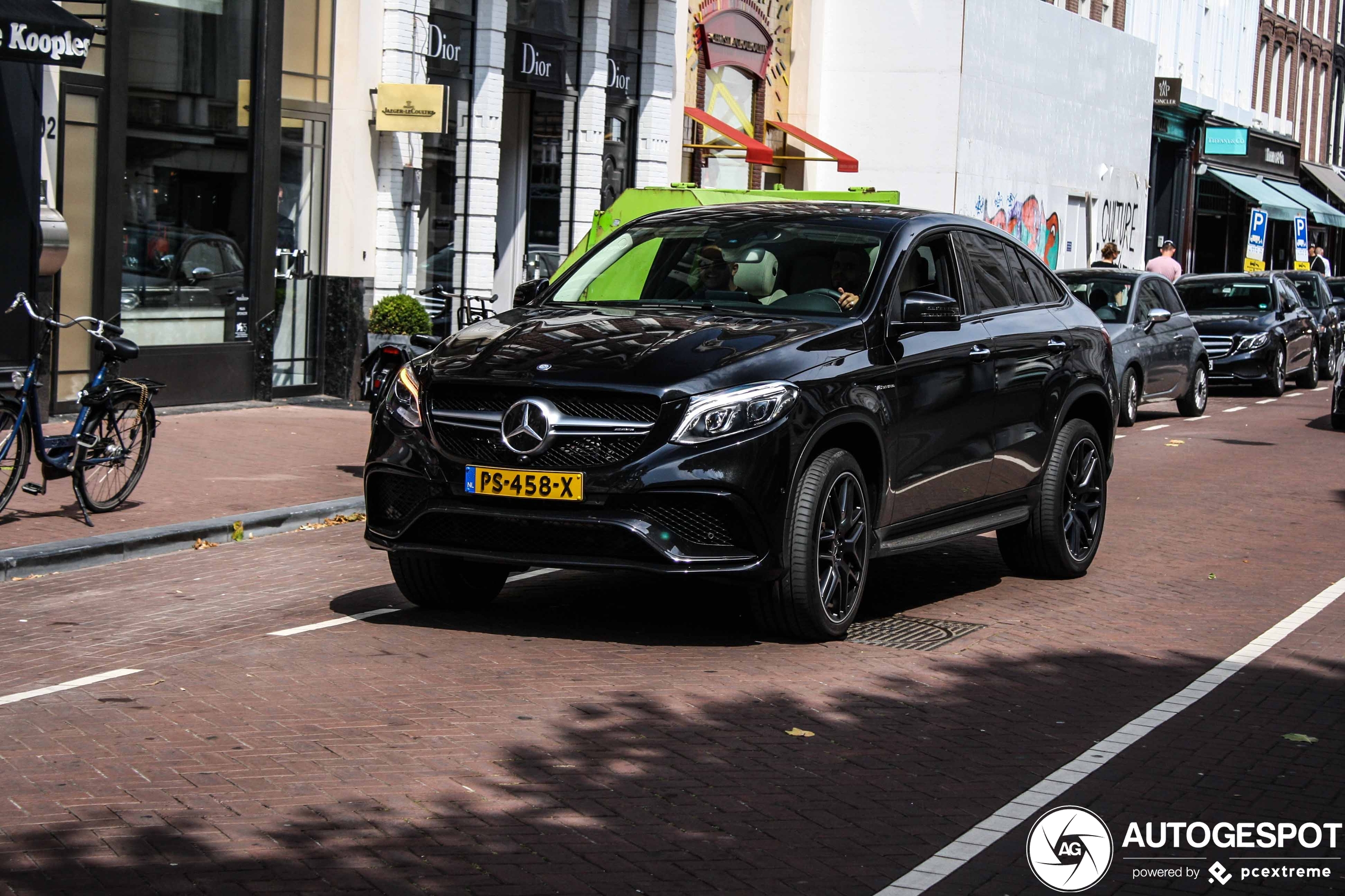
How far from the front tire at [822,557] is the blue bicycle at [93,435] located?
15.5 ft

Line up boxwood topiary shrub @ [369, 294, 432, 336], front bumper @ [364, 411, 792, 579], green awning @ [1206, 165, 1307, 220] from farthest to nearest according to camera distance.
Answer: green awning @ [1206, 165, 1307, 220] → boxwood topiary shrub @ [369, 294, 432, 336] → front bumper @ [364, 411, 792, 579]

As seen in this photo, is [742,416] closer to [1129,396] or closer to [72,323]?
[72,323]

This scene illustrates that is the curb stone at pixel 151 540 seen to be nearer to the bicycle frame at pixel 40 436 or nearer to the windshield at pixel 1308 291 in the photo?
the bicycle frame at pixel 40 436

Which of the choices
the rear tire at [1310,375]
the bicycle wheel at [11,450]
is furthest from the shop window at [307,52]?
the rear tire at [1310,375]

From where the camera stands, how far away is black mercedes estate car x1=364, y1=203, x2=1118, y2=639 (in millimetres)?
7008

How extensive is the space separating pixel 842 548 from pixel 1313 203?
5218 centimetres

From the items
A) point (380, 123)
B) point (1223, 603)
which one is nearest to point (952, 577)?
point (1223, 603)

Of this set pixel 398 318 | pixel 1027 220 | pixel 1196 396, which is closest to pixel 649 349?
pixel 398 318

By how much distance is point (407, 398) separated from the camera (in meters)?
7.50

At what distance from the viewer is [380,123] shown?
19.0m

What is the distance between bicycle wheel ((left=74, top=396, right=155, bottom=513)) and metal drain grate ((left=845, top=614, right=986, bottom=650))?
4805mm

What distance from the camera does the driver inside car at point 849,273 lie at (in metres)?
8.09

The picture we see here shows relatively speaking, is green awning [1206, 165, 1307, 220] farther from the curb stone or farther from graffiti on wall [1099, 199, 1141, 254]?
the curb stone

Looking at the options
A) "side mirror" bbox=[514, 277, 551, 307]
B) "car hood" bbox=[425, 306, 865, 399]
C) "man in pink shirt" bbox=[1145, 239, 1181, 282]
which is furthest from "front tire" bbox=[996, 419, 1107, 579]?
"man in pink shirt" bbox=[1145, 239, 1181, 282]
